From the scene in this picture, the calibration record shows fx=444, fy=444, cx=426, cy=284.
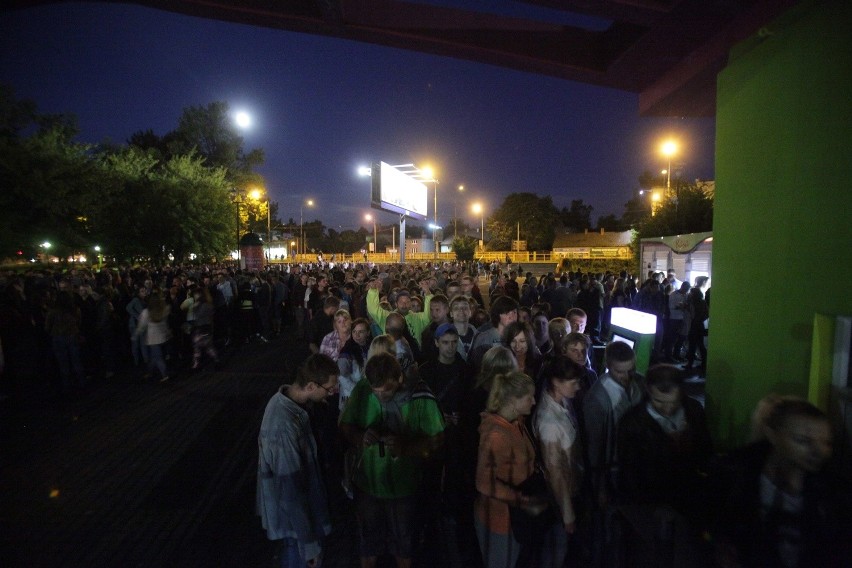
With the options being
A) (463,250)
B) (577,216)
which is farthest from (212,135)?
(577,216)

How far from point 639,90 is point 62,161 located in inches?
684

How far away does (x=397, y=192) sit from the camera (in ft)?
92.6

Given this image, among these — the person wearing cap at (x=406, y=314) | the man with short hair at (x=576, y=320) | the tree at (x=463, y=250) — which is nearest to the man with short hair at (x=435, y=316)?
the person wearing cap at (x=406, y=314)

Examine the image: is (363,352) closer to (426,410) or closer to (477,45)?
(426,410)

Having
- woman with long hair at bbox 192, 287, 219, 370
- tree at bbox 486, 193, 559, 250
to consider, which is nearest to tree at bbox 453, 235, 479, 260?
tree at bbox 486, 193, 559, 250

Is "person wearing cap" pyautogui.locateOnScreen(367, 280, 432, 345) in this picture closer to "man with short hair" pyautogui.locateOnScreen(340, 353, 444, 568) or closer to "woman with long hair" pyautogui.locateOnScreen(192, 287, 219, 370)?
"man with short hair" pyautogui.locateOnScreen(340, 353, 444, 568)

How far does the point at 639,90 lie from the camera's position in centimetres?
545

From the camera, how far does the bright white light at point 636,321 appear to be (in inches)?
192

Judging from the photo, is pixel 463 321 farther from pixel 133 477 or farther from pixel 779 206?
pixel 133 477

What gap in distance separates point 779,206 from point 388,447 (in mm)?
3271

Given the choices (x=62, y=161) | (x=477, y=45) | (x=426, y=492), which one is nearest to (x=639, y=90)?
(x=477, y=45)

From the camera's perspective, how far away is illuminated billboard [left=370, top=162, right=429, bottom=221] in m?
25.0

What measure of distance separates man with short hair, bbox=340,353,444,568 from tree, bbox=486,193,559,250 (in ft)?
244

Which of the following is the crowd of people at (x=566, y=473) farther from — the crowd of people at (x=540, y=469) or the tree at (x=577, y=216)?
the tree at (x=577, y=216)
